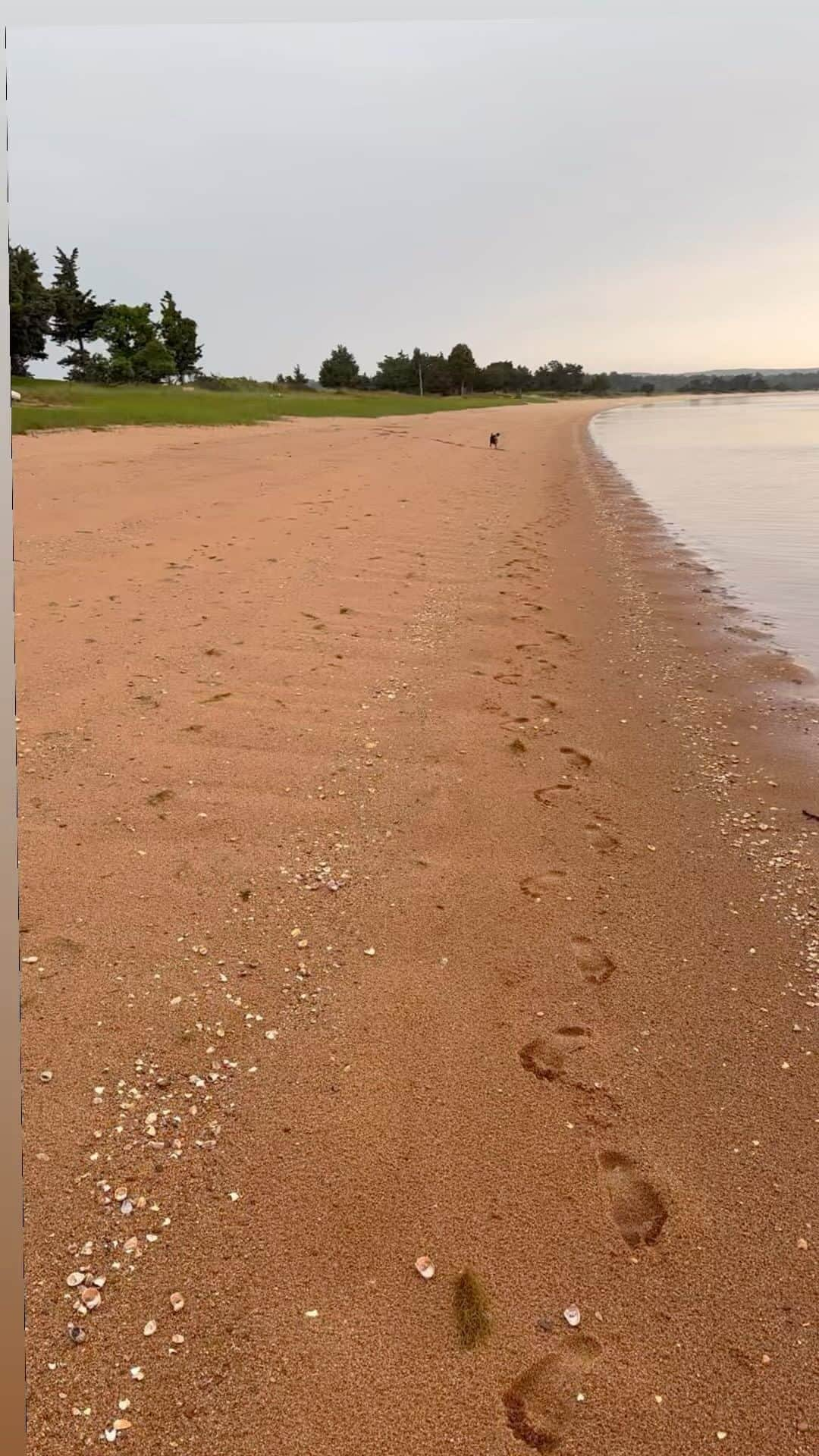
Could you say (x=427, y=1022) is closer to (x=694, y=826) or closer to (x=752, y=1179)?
(x=752, y=1179)

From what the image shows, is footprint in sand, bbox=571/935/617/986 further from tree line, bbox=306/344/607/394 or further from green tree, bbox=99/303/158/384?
tree line, bbox=306/344/607/394

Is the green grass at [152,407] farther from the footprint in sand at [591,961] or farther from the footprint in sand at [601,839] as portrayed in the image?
the footprint in sand at [591,961]

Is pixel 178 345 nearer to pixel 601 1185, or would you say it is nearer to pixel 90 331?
pixel 90 331

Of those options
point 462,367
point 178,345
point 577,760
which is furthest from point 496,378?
point 577,760

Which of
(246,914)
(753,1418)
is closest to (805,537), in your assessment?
(246,914)

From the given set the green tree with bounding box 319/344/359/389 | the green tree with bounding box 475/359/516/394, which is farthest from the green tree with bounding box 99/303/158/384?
the green tree with bounding box 475/359/516/394

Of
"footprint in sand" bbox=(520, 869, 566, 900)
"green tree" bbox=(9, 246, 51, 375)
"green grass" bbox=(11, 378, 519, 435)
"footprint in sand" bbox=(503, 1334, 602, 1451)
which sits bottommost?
"footprint in sand" bbox=(503, 1334, 602, 1451)
